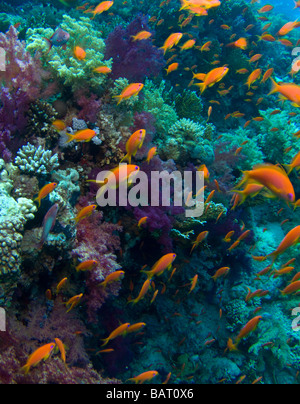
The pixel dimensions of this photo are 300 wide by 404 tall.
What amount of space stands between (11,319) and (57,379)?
0.79 meters

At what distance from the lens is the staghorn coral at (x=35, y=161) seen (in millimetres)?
2850

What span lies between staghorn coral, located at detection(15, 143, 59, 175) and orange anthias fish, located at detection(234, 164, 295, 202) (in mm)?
2389


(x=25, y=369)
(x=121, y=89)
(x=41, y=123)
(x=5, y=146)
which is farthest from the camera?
(x=121, y=89)

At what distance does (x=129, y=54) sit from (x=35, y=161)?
2701mm

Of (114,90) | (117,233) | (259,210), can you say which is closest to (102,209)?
(117,233)

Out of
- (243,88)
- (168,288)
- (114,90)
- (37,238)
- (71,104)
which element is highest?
(243,88)

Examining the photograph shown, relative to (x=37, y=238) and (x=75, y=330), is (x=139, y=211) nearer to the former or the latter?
(x=37, y=238)

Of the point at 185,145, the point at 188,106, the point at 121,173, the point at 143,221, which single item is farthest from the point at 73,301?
the point at 188,106

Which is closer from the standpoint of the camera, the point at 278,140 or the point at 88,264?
the point at 88,264

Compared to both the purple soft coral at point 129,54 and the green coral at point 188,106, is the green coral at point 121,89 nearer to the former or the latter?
the purple soft coral at point 129,54

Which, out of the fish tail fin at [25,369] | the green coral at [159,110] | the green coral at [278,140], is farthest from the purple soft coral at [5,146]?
the green coral at [278,140]

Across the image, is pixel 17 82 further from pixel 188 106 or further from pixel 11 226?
pixel 188 106

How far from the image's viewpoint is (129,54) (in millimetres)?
4184

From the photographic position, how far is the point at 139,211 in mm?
3451
